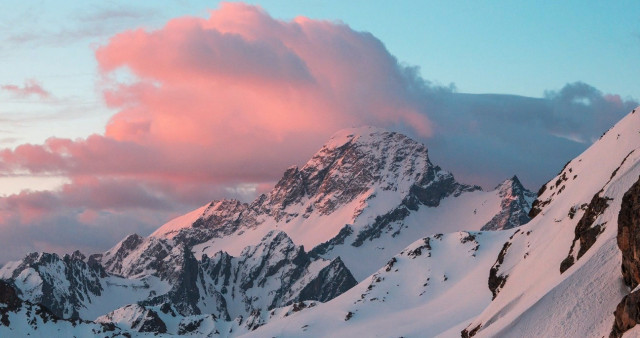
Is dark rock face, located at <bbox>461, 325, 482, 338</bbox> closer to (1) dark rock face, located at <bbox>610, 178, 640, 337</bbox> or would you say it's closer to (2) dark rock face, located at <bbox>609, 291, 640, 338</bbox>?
(1) dark rock face, located at <bbox>610, 178, 640, 337</bbox>

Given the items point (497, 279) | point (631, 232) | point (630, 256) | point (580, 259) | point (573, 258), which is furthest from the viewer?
point (497, 279)

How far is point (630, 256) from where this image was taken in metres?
Answer: 60.6

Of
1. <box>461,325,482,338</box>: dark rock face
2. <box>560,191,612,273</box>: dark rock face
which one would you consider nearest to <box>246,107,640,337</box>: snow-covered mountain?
<box>560,191,612,273</box>: dark rock face

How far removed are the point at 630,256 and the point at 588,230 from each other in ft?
71.7

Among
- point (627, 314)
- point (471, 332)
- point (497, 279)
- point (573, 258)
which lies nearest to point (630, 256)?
point (627, 314)

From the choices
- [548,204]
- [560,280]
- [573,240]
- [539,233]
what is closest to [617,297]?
[560,280]

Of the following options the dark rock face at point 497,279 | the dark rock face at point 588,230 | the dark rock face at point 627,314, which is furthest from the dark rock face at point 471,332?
the dark rock face at point 627,314

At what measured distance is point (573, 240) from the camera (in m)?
89.4

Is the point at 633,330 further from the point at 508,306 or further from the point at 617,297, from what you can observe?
the point at 508,306

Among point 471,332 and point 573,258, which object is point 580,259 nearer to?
point 573,258

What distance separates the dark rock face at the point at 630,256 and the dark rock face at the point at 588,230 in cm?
1778

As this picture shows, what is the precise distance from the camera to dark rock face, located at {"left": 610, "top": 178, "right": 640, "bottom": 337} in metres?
56.6

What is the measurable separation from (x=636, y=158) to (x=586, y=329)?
845 inches

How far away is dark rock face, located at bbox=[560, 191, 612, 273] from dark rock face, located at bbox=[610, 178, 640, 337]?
17.8 meters
